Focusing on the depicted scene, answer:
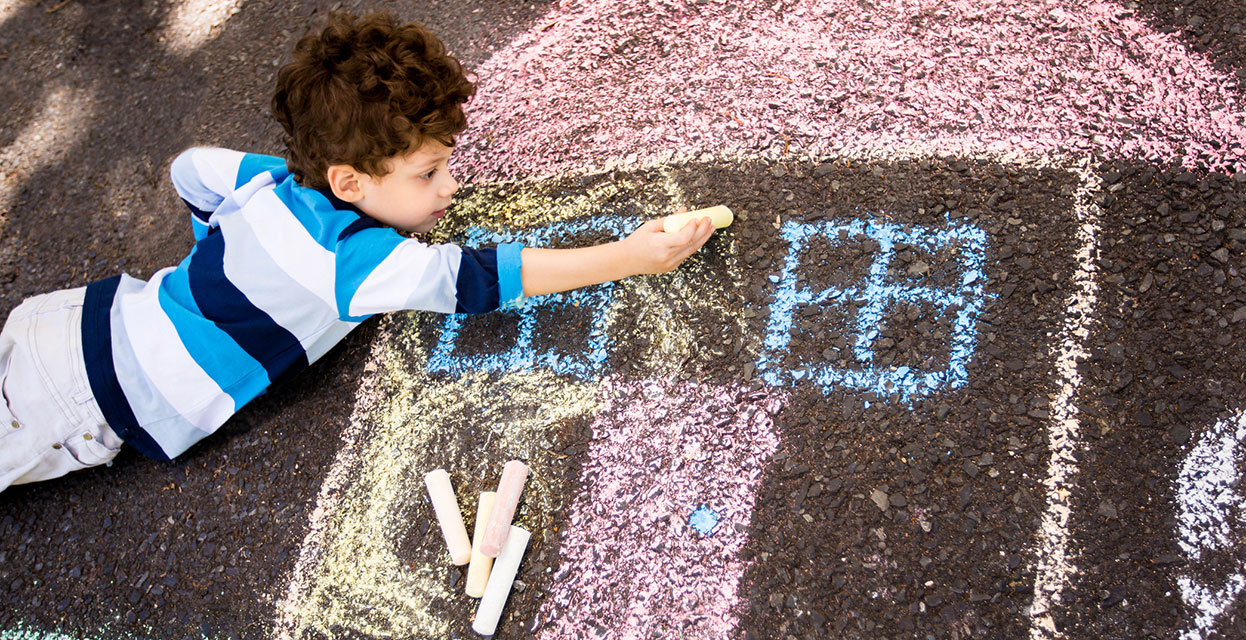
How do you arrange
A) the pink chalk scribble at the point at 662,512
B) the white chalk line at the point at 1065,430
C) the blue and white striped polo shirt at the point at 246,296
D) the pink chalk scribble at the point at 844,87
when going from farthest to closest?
the pink chalk scribble at the point at 844,87 → the blue and white striped polo shirt at the point at 246,296 → the pink chalk scribble at the point at 662,512 → the white chalk line at the point at 1065,430

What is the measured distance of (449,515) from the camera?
1608mm

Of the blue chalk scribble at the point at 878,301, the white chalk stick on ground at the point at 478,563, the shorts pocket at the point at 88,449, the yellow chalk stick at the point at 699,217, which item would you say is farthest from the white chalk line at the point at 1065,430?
the shorts pocket at the point at 88,449

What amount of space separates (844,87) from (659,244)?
64 cm

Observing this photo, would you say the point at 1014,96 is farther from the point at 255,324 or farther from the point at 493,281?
the point at 255,324

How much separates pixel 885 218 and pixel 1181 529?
2.50 ft

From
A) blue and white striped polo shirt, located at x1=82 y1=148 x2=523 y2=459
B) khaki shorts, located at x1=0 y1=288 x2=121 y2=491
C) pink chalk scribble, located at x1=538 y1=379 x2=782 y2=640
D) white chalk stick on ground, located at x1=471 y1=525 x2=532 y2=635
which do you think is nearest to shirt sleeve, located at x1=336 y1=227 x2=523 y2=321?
blue and white striped polo shirt, located at x1=82 y1=148 x2=523 y2=459

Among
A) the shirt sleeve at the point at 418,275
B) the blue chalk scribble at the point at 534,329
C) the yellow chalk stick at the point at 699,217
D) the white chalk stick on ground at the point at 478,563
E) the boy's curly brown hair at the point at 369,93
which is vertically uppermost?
the boy's curly brown hair at the point at 369,93

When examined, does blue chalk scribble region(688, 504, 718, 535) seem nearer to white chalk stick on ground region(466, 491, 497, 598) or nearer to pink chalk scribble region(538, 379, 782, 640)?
pink chalk scribble region(538, 379, 782, 640)

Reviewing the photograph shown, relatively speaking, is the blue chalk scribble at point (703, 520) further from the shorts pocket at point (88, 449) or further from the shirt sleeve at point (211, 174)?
the shorts pocket at point (88, 449)

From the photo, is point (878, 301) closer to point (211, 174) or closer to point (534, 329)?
point (534, 329)

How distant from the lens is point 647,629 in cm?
146

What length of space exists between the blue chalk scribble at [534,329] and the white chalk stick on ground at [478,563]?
319mm

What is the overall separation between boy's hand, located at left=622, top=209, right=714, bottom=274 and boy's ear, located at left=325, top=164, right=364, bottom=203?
0.57 metres

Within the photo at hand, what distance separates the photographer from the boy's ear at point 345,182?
1609 mm
